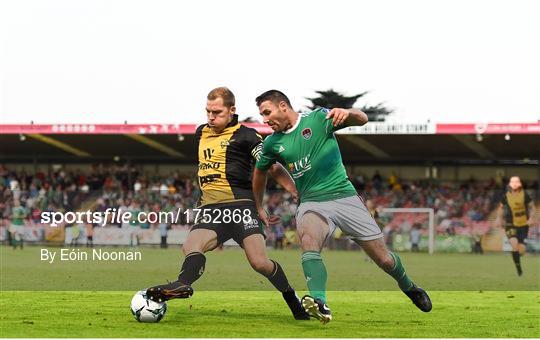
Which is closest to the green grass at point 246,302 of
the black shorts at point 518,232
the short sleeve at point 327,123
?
the black shorts at point 518,232

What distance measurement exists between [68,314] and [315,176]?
336cm

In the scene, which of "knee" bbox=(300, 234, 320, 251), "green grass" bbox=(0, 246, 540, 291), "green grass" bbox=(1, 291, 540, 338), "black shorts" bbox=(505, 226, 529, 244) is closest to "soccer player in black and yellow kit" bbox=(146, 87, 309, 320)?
"knee" bbox=(300, 234, 320, 251)

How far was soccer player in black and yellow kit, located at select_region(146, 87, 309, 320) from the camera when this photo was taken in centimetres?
1009

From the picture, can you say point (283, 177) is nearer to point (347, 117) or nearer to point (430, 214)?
point (347, 117)

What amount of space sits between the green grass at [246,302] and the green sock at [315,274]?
0.39 m

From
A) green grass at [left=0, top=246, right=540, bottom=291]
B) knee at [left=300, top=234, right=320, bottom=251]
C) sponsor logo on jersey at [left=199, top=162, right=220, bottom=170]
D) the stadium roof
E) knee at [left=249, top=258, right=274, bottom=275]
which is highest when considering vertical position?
the stadium roof

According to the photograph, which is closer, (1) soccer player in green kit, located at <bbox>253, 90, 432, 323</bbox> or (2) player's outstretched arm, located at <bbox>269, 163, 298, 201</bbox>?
(1) soccer player in green kit, located at <bbox>253, 90, 432, 323</bbox>

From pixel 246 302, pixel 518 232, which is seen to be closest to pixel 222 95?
pixel 246 302

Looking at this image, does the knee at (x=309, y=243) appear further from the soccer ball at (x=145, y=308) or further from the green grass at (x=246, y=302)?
the soccer ball at (x=145, y=308)

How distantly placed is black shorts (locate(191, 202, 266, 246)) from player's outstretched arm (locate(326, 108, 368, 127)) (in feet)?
4.54

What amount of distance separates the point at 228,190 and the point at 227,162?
29 cm

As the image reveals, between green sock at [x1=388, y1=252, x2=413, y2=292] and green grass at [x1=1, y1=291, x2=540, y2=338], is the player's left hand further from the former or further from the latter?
green grass at [x1=1, y1=291, x2=540, y2=338]

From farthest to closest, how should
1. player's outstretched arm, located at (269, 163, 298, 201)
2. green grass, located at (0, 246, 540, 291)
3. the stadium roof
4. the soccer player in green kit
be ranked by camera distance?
the stadium roof < green grass, located at (0, 246, 540, 291) < player's outstretched arm, located at (269, 163, 298, 201) < the soccer player in green kit

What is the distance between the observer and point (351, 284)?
1839 centimetres
